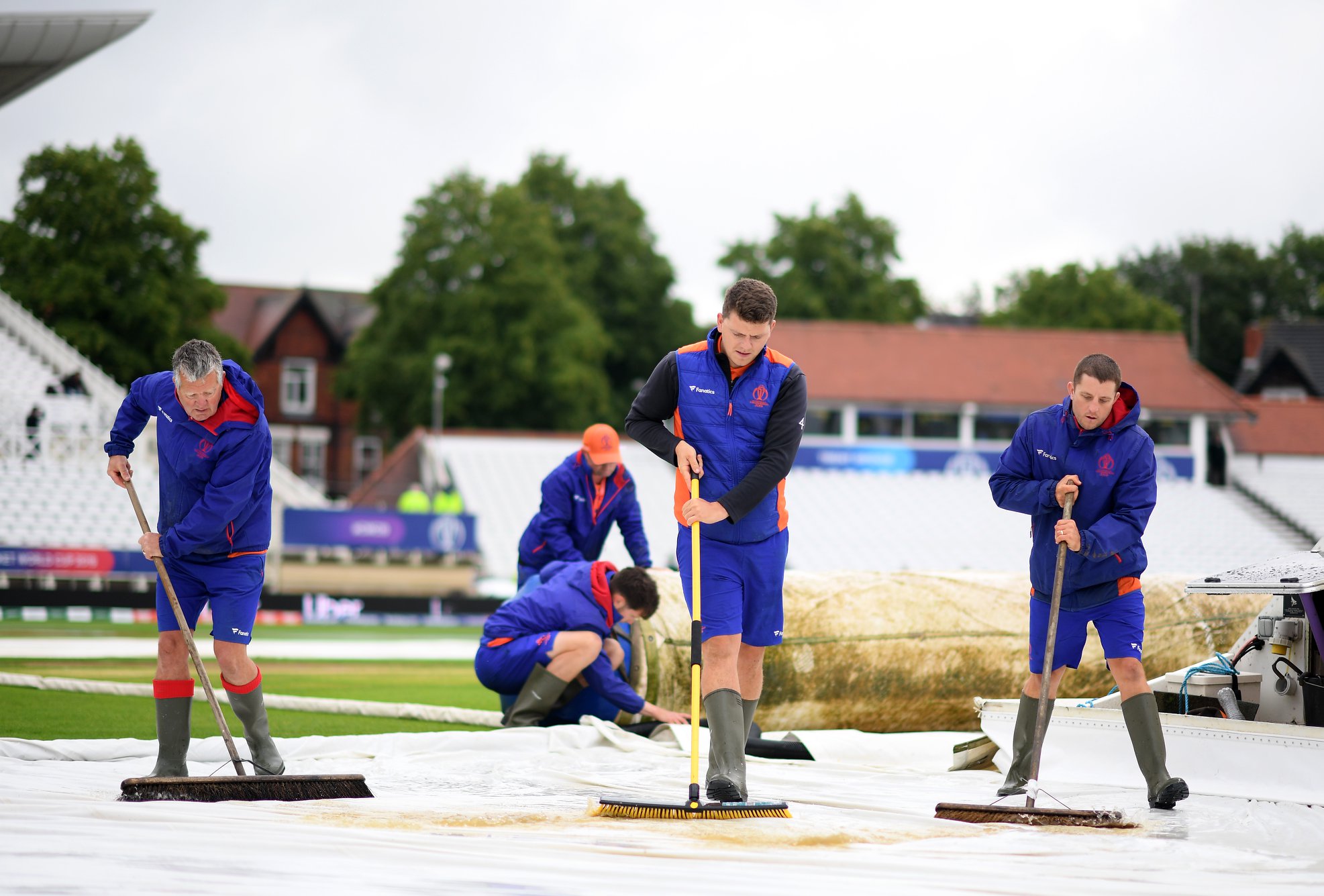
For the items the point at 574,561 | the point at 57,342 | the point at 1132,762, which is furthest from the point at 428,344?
the point at 1132,762

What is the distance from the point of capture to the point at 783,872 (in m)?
3.63

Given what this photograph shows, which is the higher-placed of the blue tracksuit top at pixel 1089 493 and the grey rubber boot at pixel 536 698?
the blue tracksuit top at pixel 1089 493

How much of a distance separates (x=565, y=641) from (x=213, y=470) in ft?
9.00

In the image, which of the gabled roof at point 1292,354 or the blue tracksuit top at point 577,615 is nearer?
the blue tracksuit top at point 577,615

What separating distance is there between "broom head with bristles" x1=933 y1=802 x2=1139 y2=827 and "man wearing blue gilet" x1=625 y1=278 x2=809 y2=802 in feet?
2.62

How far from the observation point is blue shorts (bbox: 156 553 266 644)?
211 inches

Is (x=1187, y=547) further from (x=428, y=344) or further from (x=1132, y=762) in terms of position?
(x=1132, y=762)

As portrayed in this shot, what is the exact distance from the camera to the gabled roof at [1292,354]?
61.7 metres

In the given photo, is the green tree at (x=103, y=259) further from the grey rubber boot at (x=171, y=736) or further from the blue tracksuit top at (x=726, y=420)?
the blue tracksuit top at (x=726, y=420)

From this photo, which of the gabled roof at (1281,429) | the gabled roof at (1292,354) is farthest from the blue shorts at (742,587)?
the gabled roof at (1292,354)

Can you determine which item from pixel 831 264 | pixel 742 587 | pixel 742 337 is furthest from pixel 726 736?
pixel 831 264

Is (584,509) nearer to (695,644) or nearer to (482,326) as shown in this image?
(695,644)

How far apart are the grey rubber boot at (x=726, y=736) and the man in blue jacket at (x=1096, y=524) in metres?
1.35

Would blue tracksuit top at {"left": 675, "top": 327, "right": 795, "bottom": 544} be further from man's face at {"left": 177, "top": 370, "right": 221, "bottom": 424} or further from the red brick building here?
the red brick building
